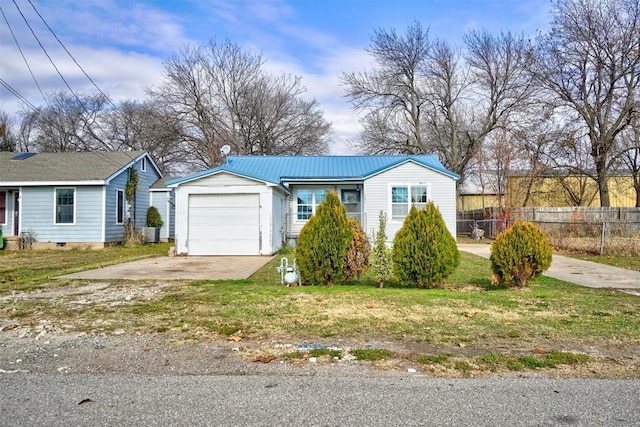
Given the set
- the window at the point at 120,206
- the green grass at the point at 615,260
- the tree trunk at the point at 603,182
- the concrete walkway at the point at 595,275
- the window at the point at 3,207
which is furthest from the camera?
the tree trunk at the point at 603,182

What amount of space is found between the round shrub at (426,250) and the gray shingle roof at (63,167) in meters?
15.7

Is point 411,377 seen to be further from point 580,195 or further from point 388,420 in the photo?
point 580,195

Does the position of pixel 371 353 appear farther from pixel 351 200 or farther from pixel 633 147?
pixel 633 147

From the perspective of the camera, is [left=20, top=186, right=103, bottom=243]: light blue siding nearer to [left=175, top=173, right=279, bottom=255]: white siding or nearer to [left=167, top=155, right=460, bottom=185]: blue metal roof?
[left=167, top=155, right=460, bottom=185]: blue metal roof

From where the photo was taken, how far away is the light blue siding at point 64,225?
19.6m

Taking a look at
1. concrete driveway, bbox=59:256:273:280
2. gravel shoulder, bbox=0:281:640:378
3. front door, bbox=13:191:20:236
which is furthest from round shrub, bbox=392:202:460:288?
front door, bbox=13:191:20:236

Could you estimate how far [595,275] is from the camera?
10.7m

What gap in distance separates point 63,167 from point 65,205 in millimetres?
2130

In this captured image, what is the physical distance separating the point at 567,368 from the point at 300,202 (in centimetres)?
1627

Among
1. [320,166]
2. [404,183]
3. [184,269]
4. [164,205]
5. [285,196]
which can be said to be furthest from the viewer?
[164,205]

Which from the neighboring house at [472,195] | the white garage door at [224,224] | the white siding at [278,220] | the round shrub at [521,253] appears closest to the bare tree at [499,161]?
the neighboring house at [472,195]

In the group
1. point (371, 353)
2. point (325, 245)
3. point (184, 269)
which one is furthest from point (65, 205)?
point (371, 353)

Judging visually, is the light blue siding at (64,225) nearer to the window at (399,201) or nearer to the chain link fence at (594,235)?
the window at (399,201)

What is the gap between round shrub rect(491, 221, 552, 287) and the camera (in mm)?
8133
